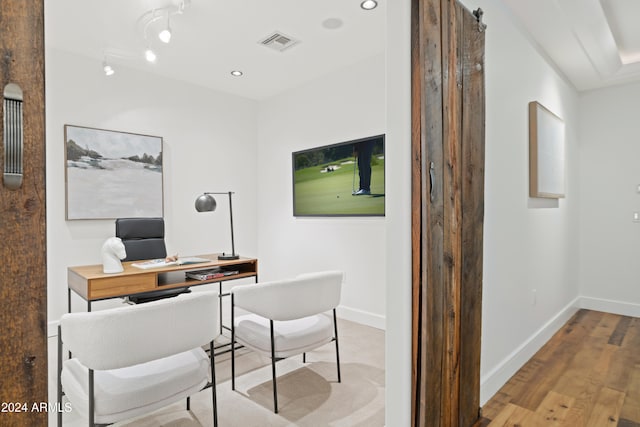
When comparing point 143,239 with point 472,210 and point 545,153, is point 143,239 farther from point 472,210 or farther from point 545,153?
point 545,153

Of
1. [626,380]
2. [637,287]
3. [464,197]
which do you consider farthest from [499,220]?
[637,287]

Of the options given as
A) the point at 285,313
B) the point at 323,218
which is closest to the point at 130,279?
the point at 285,313

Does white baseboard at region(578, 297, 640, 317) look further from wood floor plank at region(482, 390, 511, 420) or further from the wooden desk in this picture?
the wooden desk

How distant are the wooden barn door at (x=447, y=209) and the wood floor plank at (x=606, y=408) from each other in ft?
2.13

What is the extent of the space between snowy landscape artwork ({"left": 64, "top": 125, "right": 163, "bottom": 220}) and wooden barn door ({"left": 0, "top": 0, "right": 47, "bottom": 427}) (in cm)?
327

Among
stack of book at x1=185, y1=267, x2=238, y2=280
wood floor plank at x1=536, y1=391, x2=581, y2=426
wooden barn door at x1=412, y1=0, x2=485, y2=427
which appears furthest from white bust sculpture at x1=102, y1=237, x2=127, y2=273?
wood floor plank at x1=536, y1=391, x2=581, y2=426

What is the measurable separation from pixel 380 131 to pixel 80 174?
2.93 metres

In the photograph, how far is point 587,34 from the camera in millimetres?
2684

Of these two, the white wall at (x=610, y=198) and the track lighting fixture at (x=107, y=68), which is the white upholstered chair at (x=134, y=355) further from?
the white wall at (x=610, y=198)

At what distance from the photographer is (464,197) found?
1711 mm

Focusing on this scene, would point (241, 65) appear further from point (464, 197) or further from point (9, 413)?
point (9, 413)

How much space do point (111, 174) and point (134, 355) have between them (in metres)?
2.81

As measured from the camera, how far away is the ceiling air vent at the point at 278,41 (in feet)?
10.2

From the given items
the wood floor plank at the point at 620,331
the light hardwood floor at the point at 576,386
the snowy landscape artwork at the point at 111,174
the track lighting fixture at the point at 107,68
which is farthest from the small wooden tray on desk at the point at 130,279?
the wood floor plank at the point at 620,331
